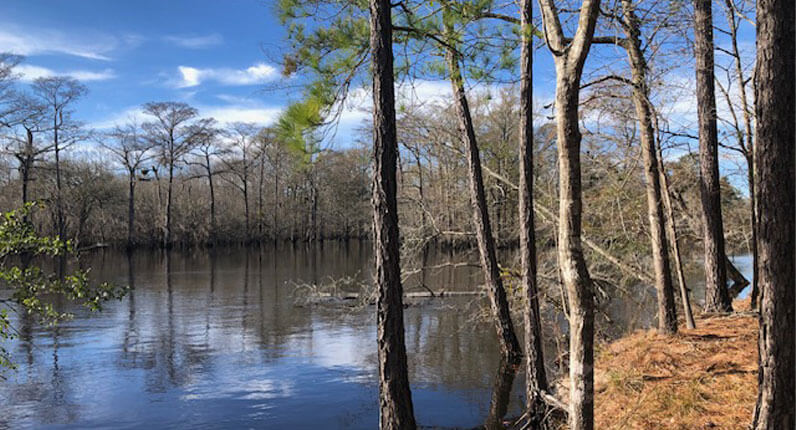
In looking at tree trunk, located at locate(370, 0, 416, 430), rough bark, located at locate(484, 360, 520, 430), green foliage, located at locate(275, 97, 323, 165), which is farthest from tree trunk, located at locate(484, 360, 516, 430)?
green foliage, located at locate(275, 97, 323, 165)

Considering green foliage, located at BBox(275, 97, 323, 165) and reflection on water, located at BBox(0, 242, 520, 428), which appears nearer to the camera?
green foliage, located at BBox(275, 97, 323, 165)

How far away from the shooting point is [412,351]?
10461 mm

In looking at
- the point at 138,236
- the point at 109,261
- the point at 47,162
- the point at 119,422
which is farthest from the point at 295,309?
the point at 138,236

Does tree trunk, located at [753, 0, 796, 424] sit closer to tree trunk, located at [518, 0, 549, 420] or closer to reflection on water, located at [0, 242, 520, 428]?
tree trunk, located at [518, 0, 549, 420]

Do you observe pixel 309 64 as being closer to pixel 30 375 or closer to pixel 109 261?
pixel 30 375

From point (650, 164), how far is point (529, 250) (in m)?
1.98

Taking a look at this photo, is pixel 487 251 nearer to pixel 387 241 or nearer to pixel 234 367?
pixel 387 241

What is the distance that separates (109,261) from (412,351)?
24.5 metres

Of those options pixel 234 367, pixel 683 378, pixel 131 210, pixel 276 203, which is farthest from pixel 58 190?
pixel 683 378

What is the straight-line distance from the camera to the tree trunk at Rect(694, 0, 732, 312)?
8398mm

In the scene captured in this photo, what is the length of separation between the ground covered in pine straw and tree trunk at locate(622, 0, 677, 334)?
0.52m

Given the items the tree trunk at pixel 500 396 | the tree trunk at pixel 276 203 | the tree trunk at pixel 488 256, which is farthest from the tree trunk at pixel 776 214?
the tree trunk at pixel 276 203

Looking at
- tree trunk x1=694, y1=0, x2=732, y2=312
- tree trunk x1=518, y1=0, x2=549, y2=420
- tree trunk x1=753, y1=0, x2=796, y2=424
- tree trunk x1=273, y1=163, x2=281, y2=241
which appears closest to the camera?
tree trunk x1=753, y1=0, x2=796, y2=424

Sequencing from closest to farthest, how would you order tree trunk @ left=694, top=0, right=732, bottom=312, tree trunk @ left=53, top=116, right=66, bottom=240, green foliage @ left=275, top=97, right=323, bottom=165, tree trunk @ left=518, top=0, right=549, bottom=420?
green foliage @ left=275, top=97, right=323, bottom=165 → tree trunk @ left=518, top=0, right=549, bottom=420 → tree trunk @ left=694, top=0, right=732, bottom=312 → tree trunk @ left=53, top=116, right=66, bottom=240
